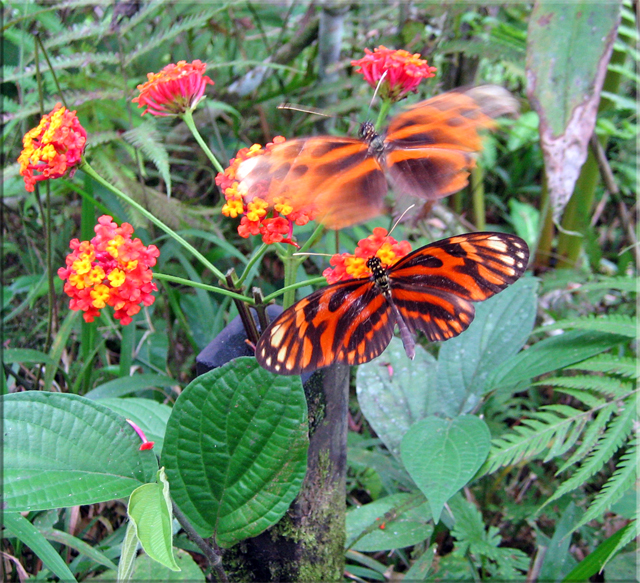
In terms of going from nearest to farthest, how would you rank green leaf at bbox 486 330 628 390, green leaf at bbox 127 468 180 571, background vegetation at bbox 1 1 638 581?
green leaf at bbox 127 468 180 571 < background vegetation at bbox 1 1 638 581 < green leaf at bbox 486 330 628 390

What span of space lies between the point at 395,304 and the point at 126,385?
89 cm

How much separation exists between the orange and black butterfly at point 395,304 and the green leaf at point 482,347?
0.51m

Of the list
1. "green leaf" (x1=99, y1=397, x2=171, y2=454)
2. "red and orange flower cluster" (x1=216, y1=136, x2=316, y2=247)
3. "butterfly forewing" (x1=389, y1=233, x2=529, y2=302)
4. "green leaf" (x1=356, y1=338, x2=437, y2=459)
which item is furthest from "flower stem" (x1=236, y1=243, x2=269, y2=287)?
"green leaf" (x1=356, y1=338, x2=437, y2=459)

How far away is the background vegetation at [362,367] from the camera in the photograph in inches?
52.6

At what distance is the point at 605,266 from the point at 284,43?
196cm

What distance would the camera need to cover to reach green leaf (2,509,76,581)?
1.11 m

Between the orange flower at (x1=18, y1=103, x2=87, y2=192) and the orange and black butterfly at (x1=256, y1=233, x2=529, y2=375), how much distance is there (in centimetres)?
49

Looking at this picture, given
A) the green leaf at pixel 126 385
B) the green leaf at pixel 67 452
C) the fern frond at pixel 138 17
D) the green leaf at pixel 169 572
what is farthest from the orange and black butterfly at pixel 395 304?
the fern frond at pixel 138 17

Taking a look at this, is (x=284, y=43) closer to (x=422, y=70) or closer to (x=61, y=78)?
(x=61, y=78)

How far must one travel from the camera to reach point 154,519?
776mm

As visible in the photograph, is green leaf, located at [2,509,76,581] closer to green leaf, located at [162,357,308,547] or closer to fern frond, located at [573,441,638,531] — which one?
green leaf, located at [162,357,308,547]

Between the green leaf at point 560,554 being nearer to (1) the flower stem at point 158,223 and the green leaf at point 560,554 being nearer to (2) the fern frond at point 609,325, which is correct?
(2) the fern frond at point 609,325

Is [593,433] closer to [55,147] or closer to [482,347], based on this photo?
[482,347]

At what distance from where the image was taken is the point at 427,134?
3.68 ft
